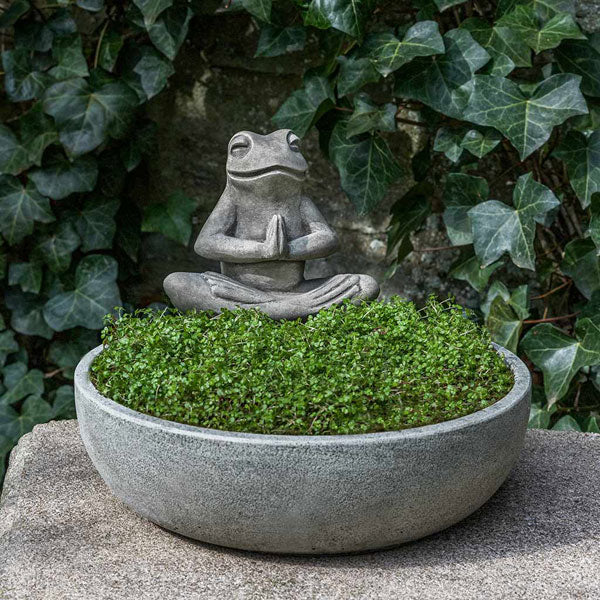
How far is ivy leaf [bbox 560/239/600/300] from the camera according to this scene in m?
2.67

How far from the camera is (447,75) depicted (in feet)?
8.63

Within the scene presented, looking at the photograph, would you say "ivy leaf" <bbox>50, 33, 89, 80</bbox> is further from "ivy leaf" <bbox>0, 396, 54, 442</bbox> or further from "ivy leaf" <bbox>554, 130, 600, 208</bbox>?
"ivy leaf" <bbox>554, 130, 600, 208</bbox>

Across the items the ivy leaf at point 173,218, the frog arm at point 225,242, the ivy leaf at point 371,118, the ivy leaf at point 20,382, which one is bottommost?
the ivy leaf at point 20,382

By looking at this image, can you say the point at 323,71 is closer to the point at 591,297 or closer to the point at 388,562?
the point at 591,297

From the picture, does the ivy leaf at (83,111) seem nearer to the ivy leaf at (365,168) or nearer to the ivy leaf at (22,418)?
the ivy leaf at (365,168)

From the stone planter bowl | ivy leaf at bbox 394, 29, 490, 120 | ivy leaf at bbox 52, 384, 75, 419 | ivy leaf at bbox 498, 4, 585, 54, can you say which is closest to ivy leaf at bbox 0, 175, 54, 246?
ivy leaf at bbox 52, 384, 75, 419

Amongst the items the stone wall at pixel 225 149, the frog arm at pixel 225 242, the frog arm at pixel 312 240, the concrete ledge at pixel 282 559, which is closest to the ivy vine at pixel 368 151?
the stone wall at pixel 225 149

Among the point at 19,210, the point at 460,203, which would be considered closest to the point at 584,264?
the point at 460,203

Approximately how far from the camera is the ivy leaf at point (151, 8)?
9.09 feet

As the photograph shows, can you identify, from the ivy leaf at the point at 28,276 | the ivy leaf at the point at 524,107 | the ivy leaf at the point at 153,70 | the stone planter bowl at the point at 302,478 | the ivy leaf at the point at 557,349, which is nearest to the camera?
the stone planter bowl at the point at 302,478

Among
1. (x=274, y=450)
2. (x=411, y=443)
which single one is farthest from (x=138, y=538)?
(x=411, y=443)

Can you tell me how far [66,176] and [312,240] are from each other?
135cm

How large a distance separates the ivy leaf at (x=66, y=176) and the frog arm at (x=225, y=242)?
1.09 metres

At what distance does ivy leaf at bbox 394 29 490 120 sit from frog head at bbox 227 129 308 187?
67 centimetres
